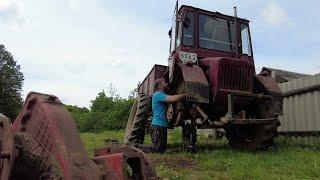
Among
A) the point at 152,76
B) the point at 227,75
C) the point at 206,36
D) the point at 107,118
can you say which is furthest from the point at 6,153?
the point at 107,118

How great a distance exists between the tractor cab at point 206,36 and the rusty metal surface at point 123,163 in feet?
23.0

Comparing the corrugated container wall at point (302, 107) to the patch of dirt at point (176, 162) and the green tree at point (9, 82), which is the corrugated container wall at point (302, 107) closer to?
the patch of dirt at point (176, 162)

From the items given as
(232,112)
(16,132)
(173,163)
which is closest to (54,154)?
(16,132)

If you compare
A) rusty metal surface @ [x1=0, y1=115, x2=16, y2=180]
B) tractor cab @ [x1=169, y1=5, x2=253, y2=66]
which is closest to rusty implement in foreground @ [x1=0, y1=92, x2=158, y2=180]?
rusty metal surface @ [x1=0, y1=115, x2=16, y2=180]

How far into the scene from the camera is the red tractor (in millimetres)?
9781

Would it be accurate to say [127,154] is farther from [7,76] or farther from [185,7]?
[7,76]

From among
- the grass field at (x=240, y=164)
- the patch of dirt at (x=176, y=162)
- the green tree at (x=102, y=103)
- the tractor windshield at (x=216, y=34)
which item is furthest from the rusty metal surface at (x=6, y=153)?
the green tree at (x=102, y=103)

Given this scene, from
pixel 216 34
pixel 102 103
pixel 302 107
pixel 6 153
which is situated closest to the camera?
pixel 6 153

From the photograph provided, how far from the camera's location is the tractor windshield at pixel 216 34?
36.1ft

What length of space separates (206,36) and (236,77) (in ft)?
4.64

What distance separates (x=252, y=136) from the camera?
10789mm

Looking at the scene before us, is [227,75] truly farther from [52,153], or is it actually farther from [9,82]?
[9,82]

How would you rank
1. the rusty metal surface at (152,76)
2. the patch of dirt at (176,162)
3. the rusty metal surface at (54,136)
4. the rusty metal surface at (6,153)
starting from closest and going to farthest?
the rusty metal surface at (6,153), the rusty metal surface at (54,136), the patch of dirt at (176,162), the rusty metal surface at (152,76)

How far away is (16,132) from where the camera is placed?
11.1 ft
